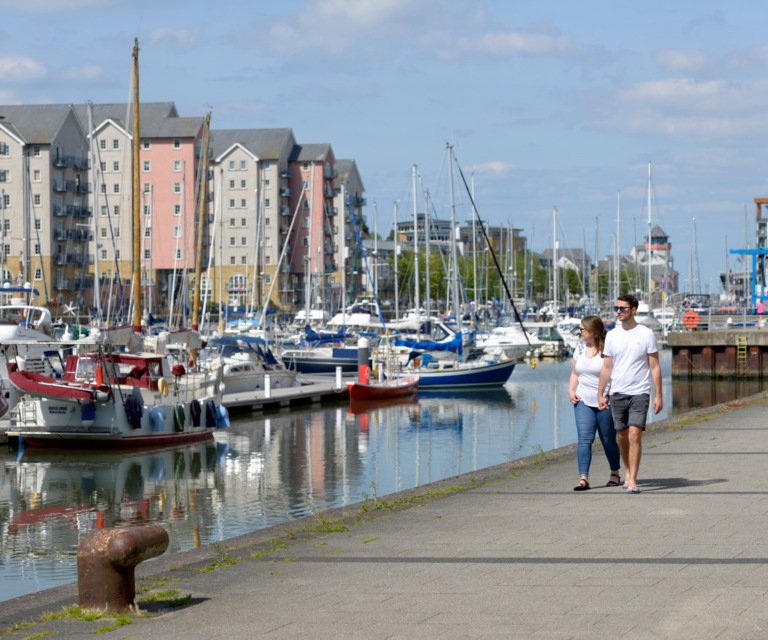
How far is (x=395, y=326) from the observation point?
79688 mm

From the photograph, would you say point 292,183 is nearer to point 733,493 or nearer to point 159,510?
point 159,510

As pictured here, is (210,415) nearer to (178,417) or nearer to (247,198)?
(178,417)

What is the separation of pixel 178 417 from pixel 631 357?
2466 cm

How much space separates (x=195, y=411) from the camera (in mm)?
38781

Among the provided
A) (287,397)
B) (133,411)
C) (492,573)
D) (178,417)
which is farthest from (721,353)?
(492,573)

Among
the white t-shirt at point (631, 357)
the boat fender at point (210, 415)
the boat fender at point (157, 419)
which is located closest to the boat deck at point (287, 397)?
the boat fender at point (210, 415)

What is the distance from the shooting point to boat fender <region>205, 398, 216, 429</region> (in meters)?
39.4

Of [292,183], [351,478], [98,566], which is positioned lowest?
[351,478]

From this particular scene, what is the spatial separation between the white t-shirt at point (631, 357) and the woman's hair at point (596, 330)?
1.36ft

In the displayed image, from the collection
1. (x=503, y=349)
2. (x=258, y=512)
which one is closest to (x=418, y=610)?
(x=258, y=512)

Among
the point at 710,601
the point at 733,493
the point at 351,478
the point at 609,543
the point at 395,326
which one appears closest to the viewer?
the point at 710,601

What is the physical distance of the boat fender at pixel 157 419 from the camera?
120 feet

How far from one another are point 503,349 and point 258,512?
62.8 metres

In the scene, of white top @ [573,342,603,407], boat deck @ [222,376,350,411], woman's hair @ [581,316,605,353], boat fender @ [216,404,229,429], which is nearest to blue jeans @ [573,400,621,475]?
white top @ [573,342,603,407]
